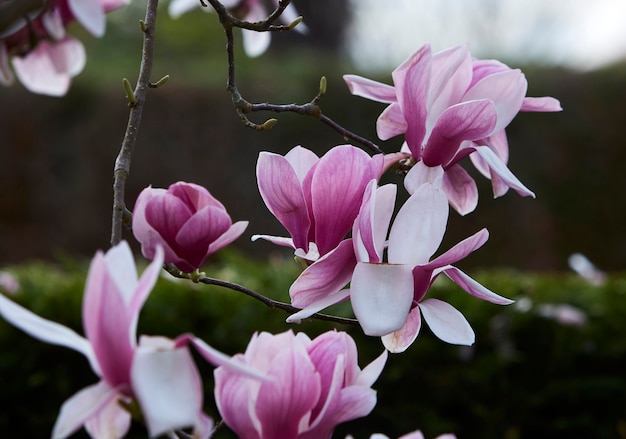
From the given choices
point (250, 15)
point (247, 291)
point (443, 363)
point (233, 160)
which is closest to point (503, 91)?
point (247, 291)

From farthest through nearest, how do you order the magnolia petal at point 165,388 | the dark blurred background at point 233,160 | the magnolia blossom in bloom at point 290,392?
1. the dark blurred background at point 233,160
2. the magnolia blossom in bloom at point 290,392
3. the magnolia petal at point 165,388

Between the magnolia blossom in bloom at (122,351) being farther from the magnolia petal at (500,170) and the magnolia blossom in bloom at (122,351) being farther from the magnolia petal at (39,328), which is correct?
the magnolia petal at (500,170)

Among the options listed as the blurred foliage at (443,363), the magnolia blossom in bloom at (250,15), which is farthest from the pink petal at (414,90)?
the blurred foliage at (443,363)

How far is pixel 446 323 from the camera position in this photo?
2.35 feet

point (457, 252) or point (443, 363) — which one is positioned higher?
point (457, 252)

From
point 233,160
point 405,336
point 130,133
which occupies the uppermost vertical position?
point 130,133

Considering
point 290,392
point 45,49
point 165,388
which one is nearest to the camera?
point 165,388

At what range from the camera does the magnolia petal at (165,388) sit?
1.63 ft

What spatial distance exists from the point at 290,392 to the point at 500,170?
31 centimetres

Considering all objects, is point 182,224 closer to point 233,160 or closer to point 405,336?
point 405,336

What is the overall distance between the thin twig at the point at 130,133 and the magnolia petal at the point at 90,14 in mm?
152

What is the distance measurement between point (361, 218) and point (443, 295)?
2014 mm

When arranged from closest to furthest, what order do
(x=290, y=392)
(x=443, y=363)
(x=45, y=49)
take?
(x=290, y=392)
(x=45, y=49)
(x=443, y=363)

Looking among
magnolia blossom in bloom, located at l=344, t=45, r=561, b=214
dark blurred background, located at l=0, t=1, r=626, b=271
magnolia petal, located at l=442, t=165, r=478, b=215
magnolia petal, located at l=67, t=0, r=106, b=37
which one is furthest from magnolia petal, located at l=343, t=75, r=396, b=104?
dark blurred background, located at l=0, t=1, r=626, b=271
